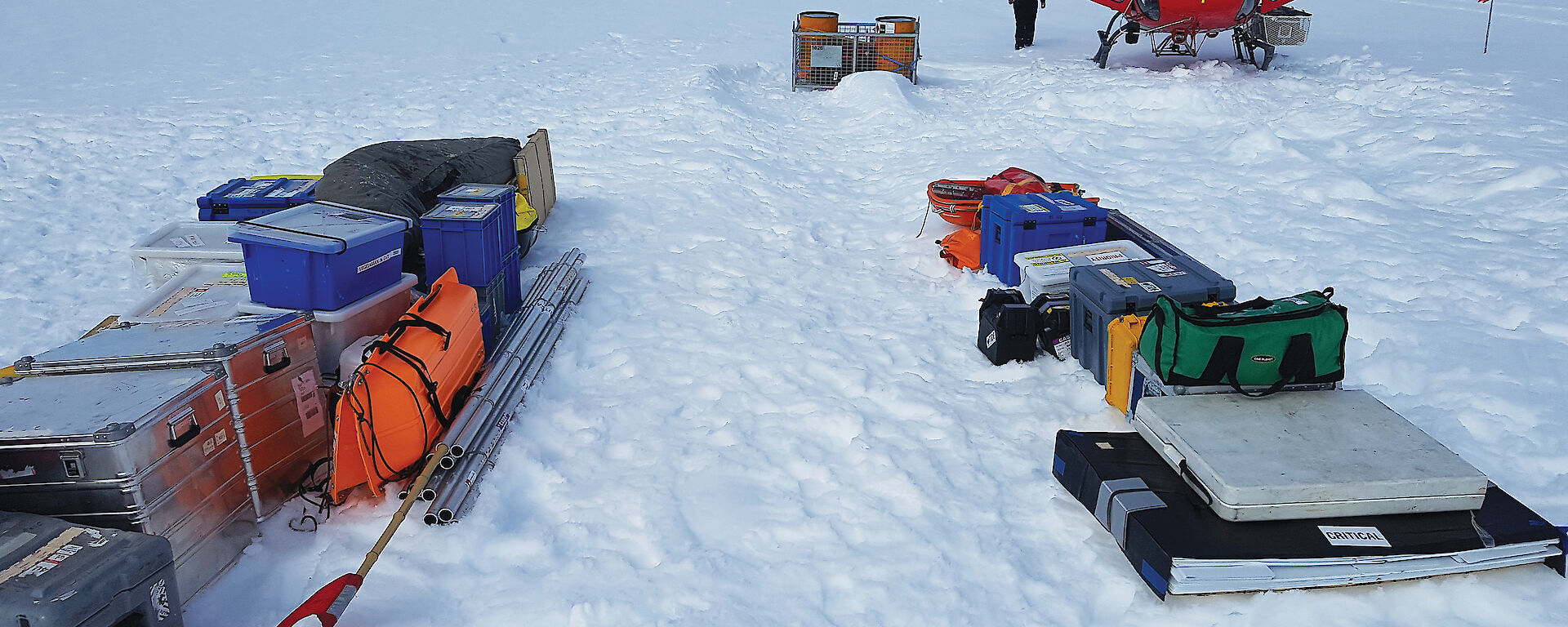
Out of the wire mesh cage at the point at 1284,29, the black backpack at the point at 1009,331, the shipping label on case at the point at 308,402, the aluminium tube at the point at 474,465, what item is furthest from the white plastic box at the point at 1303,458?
the wire mesh cage at the point at 1284,29

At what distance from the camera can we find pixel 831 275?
20.2 ft

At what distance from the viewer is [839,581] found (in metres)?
3.21

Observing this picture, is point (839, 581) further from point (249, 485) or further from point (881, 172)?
point (881, 172)

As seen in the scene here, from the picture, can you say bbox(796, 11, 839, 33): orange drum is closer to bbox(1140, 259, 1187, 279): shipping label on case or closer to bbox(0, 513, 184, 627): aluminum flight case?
bbox(1140, 259, 1187, 279): shipping label on case

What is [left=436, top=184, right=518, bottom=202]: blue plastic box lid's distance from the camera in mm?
5457

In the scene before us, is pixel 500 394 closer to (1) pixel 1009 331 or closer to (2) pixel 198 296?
(2) pixel 198 296

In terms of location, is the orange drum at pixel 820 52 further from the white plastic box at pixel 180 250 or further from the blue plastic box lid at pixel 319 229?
the blue plastic box lid at pixel 319 229

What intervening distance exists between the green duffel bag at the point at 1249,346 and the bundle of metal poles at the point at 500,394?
8.89ft

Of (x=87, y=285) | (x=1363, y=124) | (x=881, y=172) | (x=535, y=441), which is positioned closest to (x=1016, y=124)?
(x=881, y=172)

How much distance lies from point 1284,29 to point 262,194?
40.9 ft

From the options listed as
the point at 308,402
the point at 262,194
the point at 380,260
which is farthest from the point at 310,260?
the point at 262,194

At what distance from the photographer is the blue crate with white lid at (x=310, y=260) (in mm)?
3869

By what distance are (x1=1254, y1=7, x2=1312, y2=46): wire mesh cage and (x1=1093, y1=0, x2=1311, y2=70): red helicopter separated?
0.01 metres

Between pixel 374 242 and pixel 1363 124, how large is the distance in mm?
9474
